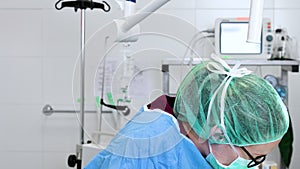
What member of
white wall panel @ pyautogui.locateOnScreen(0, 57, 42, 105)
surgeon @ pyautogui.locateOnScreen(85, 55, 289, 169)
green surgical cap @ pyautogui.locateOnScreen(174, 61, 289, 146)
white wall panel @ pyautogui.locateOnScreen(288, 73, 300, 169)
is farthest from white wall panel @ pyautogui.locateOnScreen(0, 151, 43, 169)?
green surgical cap @ pyautogui.locateOnScreen(174, 61, 289, 146)

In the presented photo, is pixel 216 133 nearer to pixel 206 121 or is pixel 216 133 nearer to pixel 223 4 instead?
pixel 206 121

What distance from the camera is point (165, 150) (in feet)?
3.56

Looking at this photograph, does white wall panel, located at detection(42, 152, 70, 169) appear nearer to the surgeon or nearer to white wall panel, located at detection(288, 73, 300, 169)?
white wall panel, located at detection(288, 73, 300, 169)

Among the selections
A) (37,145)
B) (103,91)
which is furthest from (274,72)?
(103,91)

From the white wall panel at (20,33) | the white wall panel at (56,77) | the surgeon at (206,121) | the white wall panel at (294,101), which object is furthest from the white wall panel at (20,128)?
the surgeon at (206,121)

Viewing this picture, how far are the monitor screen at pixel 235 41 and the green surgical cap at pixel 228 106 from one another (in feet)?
4.40

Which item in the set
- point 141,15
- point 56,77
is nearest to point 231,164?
point 141,15

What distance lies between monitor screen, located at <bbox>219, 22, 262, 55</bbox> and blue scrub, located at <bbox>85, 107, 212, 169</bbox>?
1382mm

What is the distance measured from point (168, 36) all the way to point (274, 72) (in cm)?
187

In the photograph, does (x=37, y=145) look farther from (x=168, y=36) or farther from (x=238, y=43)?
(x=168, y=36)

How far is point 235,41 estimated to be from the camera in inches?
99.5

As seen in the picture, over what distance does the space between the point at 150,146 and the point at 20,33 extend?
79.5 inches

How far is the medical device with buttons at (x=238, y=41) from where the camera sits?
8.21 ft

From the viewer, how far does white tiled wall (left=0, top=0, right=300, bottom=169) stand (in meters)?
2.82
